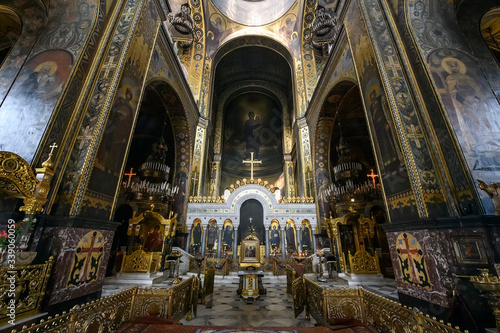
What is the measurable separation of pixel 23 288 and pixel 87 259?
1.10 metres

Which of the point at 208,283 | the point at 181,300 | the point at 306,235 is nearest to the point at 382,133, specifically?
the point at 181,300

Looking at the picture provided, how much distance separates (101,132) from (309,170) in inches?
432

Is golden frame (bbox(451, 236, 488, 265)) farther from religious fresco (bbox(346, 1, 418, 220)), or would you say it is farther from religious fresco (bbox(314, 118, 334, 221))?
religious fresco (bbox(314, 118, 334, 221))

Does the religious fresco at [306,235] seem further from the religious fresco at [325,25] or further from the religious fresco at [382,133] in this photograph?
the religious fresco at [325,25]

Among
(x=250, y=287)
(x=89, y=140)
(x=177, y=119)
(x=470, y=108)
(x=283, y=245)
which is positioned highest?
(x=177, y=119)

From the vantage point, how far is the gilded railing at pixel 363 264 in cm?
730

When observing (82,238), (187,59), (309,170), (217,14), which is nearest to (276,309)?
(82,238)

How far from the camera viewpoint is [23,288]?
10.4 feet

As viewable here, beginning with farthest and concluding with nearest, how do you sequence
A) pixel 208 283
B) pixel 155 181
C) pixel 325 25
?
pixel 325 25
pixel 155 181
pixel 208 283

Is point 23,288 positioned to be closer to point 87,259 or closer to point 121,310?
point 87,259

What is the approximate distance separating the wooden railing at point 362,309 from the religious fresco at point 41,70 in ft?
20.1

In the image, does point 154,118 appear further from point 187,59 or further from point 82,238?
point 82,238

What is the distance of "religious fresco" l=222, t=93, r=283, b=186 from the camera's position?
2275 centimetres

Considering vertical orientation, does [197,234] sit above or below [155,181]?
below
